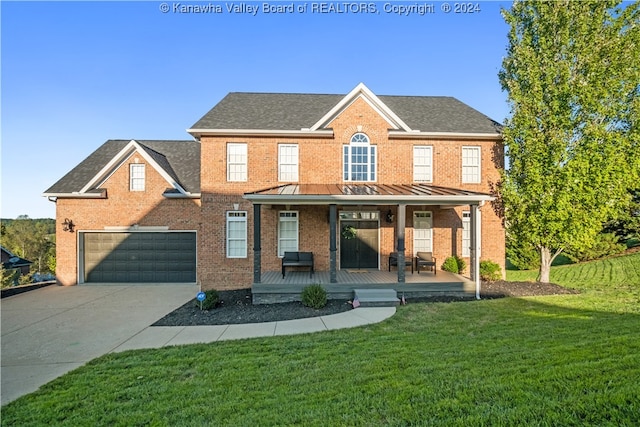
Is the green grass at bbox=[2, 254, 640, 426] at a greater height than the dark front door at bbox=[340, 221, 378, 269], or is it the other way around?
the dark front door at bbox=[340, 221, 378, 269]

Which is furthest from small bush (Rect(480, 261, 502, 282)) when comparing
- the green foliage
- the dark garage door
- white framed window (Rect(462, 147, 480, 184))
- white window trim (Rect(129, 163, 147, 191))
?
white window trim (Rect(129, 163, 147, 191))

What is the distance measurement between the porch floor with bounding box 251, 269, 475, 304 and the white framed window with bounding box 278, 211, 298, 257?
1.58m

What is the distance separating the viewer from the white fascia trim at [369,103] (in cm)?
1272

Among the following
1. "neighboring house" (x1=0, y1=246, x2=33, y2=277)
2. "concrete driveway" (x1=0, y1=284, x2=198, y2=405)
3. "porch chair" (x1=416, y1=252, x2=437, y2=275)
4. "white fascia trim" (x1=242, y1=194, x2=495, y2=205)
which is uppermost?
"white fascia trim" (x1=242, y1=194, x2=495, y2=205)

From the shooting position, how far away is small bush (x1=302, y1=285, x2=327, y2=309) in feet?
30.2

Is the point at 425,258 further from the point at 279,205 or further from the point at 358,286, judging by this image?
the point at 279,205

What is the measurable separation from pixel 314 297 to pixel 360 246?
→ 4.55 metres

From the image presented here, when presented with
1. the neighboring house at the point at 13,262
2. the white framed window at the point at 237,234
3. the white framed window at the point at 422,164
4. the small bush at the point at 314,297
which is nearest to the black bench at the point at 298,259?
the white framed window at the point at 237,234

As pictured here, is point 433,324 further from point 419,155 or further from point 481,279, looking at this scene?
point 419,155

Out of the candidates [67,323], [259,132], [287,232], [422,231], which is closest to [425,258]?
[422,231]

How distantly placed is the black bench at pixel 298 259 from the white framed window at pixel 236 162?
386 cm

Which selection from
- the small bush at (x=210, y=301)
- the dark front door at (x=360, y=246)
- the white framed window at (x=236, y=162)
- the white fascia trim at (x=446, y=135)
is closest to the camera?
the small bush at (x=210, y=301)

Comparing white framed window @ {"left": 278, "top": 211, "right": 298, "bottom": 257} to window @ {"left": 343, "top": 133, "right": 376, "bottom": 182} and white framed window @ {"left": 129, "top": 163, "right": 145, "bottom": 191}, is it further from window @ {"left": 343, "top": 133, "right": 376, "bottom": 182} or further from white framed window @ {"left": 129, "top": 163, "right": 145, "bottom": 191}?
white framed window @ {"left": 129, "top": 163, "right": 145, "bottom": 191}

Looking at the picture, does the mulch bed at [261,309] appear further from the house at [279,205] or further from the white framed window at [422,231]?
the white framed window at [422,231]
